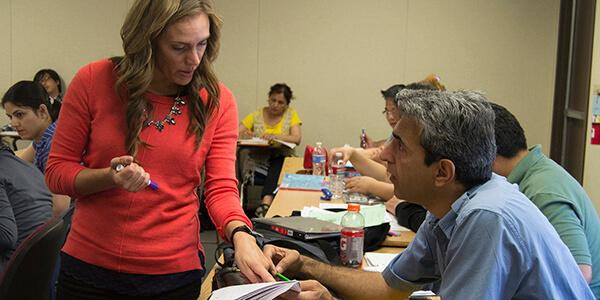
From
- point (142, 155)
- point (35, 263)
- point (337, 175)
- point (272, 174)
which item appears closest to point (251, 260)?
point (142, 155)

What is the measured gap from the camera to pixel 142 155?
1778 mm

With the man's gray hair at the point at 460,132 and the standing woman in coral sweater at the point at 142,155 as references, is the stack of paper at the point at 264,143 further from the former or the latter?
the man's gray hair at the point at 460,132

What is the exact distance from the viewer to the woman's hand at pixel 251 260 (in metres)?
1.67

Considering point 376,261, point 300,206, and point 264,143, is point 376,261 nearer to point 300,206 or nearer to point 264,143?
point 300,206

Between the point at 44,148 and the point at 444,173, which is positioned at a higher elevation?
the point at 444,173

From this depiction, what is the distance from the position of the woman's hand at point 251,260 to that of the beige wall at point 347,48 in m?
5.80

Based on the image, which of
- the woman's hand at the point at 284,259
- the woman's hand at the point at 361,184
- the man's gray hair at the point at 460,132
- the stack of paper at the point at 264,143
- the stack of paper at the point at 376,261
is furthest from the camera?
the stack of paper at the point at 264,143

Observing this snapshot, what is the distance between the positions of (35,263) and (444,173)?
1397mm

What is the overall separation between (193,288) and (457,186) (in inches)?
33.5

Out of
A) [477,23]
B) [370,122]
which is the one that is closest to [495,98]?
[477,23]

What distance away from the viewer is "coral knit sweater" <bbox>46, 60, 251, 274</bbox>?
1.77 meters

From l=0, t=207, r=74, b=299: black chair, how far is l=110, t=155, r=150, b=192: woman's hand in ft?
1.96

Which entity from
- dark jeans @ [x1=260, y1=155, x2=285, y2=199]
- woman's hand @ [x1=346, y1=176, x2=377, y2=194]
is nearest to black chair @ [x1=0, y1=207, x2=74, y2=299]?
woman's hand @ [x1=346, y1=176, x2=377, y2=194]

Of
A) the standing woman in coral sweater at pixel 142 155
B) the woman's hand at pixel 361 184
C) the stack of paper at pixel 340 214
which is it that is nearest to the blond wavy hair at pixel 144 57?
the standing woman in coral sweater at pixel 142 155
